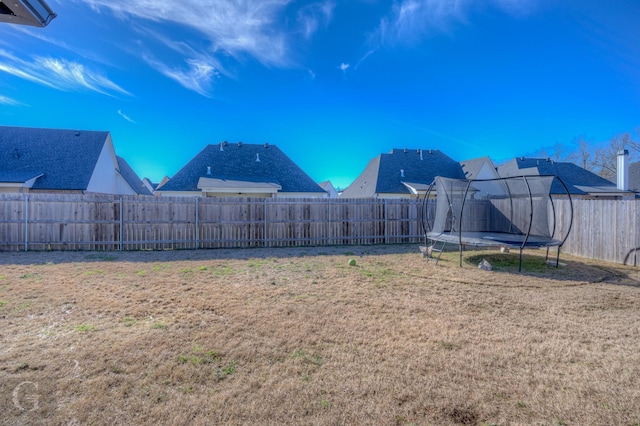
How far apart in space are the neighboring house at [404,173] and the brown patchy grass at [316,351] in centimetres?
1266

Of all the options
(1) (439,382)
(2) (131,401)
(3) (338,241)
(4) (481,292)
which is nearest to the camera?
(2) (131,401)

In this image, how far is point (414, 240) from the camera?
11023 mm

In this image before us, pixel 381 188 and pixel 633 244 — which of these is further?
pixel 381 188

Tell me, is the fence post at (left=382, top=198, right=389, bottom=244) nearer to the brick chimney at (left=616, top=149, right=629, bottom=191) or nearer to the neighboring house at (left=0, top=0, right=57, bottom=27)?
the neighboring house at (left=0, top=0, right=57, bottom=27)

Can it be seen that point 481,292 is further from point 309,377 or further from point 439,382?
point 309,377

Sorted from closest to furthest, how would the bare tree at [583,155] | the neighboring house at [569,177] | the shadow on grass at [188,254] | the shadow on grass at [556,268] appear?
the shadow on grass at [556,268] → the shadow on grass at [188,254] → the neighboring house at [569,177] → the bare tree at [583,155]

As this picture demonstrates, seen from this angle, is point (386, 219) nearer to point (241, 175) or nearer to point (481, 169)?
point (241, 175)

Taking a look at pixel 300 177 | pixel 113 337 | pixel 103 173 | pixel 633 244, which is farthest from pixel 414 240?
pixel 103 173

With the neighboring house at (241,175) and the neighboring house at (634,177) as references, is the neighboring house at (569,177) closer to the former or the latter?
the neighboring house at (634,177)

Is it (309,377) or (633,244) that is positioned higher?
(633,244)

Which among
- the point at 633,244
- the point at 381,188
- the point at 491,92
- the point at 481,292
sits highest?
the point at 491,92

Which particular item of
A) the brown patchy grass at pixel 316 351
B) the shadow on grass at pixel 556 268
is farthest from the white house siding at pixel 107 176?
the shadow on grass at pixel 556 268

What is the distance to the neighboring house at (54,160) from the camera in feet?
40.5

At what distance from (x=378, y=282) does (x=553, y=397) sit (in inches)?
129
